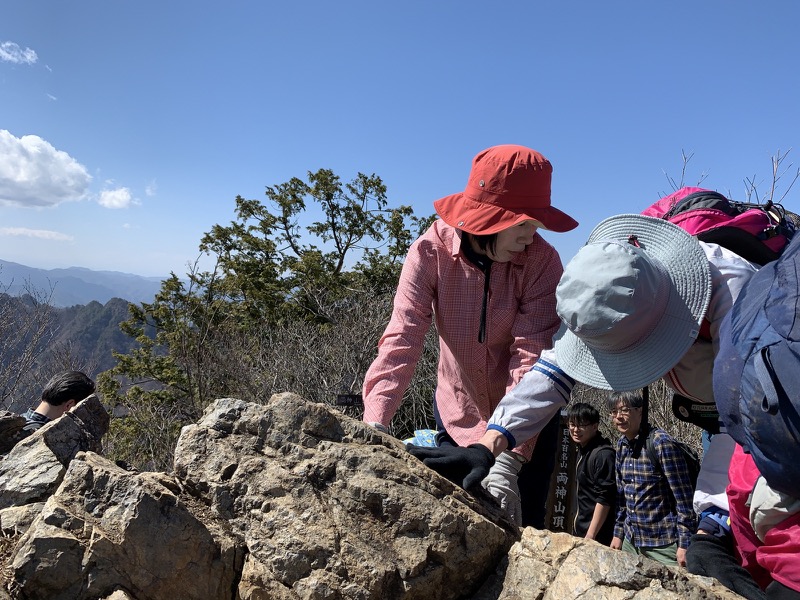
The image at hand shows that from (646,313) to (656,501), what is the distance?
98.2 inches

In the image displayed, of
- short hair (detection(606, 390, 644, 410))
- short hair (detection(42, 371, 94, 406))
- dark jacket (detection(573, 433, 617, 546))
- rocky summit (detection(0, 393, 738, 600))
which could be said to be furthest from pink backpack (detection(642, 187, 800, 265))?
short hair (detection(42, 371, 94, 406))

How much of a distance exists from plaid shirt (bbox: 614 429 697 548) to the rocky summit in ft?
7.24

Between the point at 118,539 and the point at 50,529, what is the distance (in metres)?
0.17

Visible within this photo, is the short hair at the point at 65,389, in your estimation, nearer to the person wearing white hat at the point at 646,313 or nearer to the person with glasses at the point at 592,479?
the person wearing white hat at the point at 646,313

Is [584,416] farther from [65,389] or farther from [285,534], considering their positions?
[65,389]

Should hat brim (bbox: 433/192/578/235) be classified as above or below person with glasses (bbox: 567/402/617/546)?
above

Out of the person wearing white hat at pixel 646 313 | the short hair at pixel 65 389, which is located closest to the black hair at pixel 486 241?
the person wearing white hat at pixel 646 313

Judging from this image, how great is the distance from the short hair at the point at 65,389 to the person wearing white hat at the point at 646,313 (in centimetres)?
350

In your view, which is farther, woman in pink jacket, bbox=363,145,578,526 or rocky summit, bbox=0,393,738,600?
woman in pink jacket, bbox=363,145,578,526

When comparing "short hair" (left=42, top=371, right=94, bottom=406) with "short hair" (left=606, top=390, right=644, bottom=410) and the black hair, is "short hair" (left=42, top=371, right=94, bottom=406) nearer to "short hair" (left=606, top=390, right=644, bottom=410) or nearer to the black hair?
the black hair

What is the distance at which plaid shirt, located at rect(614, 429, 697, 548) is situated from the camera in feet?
11.7

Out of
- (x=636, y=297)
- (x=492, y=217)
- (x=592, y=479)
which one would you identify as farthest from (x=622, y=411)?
(x=636, y=297)

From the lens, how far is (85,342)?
6281 cm

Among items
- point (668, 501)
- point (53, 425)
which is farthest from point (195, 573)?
point (668, 501)
